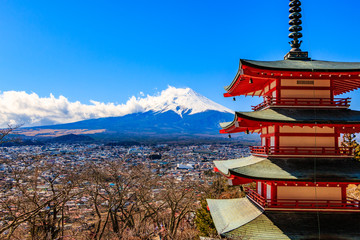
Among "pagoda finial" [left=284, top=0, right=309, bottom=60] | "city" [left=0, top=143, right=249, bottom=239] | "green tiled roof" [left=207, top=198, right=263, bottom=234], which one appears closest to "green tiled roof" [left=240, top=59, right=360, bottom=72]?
"pagoda finial" [left=284, top=0, right=309, bottom=60]

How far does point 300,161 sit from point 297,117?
1.56m

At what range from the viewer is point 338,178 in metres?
8.24

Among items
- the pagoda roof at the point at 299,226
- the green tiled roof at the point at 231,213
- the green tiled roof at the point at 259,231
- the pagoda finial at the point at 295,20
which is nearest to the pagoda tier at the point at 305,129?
the pagoda roof at the point at 299,226

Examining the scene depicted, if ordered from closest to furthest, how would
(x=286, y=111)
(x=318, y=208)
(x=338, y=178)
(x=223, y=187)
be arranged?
(x=338, y=178), (x=318, y=208), (x=286, y=111), (x=223, y=187)

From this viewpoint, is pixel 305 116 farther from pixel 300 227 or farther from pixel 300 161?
pixel 300 227

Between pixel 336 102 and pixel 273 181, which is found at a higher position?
pixel 336 102

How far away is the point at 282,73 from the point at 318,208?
190 inches

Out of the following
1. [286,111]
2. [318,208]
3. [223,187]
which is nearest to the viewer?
[318,208]

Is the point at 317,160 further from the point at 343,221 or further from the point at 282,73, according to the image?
the point at 282,73

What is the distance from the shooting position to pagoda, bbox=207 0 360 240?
8.40 meters

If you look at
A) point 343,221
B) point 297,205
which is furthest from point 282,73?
point 343,221

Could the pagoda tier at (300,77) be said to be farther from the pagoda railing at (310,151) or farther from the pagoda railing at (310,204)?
the pagoda railing at (310,204)

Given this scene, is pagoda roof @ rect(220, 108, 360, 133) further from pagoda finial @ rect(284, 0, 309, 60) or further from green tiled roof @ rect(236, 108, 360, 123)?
pagoda finial @ rect(284, 0, 309, 60)

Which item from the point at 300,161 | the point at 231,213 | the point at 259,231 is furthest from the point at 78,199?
the point at 300,161
